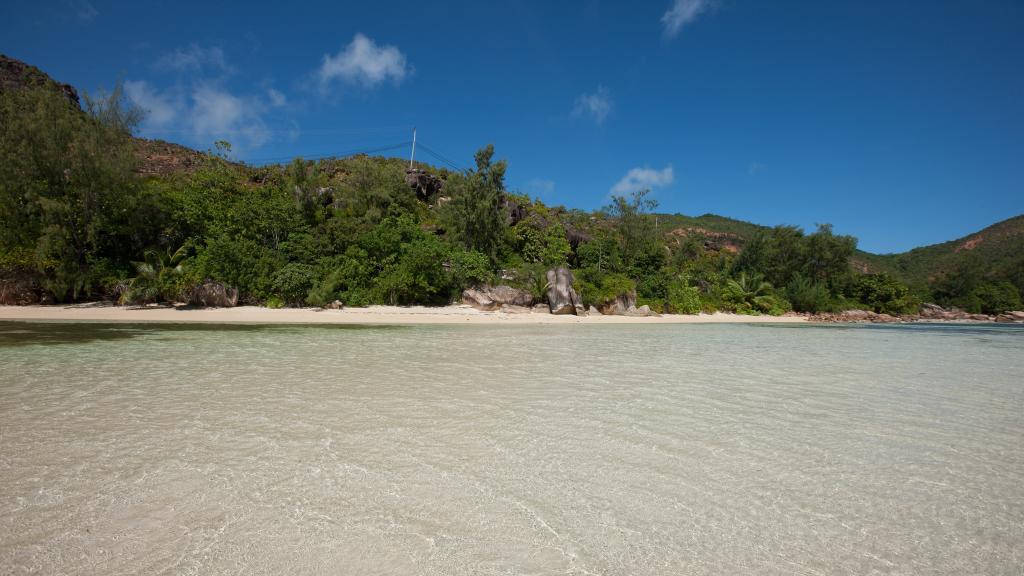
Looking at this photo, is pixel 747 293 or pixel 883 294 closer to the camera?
pixel 747 293

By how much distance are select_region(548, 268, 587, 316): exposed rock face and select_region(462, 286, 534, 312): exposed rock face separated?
1386 mm

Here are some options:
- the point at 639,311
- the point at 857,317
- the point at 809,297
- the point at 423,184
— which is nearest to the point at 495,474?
the point at 639,311

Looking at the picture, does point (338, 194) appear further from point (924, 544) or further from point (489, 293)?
point (924, 544)

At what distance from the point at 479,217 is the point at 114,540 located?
27236 mm

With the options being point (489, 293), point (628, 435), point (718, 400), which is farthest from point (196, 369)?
point (489, 293)

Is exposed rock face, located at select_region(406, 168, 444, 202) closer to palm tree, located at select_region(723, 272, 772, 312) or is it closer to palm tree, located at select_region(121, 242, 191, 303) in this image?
palm tree, located at select_region(121, 242, 191, 303)

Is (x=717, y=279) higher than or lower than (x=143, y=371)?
higher

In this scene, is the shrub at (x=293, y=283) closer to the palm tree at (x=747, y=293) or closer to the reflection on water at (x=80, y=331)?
the reflection on water at (x=80, y=331)

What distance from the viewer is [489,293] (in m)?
24.4

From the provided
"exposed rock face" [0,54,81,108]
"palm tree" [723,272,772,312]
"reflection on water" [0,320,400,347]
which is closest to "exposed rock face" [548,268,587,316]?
"reflection on water" [0,320,400,347]

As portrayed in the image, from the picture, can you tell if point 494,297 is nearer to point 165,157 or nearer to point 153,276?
point 153,276

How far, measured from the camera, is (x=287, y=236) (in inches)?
887

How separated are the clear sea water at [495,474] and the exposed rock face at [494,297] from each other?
17.2 metres

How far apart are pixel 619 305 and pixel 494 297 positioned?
8.85 metres
